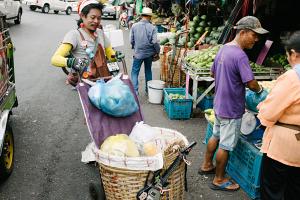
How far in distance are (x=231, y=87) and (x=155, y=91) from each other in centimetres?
395

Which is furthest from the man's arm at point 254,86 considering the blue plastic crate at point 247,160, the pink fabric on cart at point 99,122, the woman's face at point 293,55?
the pink fabric on cart at point 99,122

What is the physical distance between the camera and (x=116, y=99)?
Answer: 375 cm

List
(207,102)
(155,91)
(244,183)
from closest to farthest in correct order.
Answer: (244,183)
(207,102)
(155,91)

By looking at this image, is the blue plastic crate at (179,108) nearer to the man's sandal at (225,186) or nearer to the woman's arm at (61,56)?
the man's sandal at (225,186)

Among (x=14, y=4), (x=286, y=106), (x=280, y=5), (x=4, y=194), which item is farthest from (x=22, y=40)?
(x=286, y=106)

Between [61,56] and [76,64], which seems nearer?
[76,64]

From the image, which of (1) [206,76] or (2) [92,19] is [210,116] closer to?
(1) [206,76]

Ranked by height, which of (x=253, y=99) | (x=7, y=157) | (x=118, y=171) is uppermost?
(x=253, y=99)

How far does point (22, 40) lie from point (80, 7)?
12.9 metres

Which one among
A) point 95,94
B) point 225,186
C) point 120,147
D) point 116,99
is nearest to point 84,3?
point 95,94

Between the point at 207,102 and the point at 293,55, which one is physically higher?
the point at 293,55

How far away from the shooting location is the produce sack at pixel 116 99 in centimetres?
375

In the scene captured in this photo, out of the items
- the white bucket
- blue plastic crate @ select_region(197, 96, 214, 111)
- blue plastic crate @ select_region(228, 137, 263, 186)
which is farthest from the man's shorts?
the white bucket

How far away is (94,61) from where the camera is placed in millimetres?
4383
